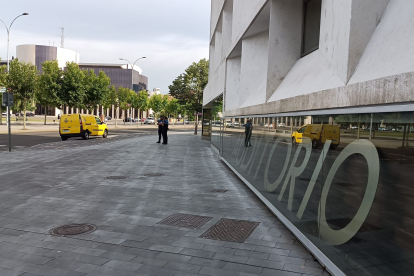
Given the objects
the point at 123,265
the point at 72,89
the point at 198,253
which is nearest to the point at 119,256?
the point at 123,265

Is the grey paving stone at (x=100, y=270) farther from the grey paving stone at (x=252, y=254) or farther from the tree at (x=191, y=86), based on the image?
the tree at (x=191, y=86)

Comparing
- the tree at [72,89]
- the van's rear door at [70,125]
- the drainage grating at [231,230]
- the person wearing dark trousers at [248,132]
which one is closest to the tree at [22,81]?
the van's rear door at [70,125]

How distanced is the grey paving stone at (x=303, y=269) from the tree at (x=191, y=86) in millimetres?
36324

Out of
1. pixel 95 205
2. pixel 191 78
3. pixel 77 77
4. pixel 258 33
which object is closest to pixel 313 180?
pixel 95 205

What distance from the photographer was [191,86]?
134 feet

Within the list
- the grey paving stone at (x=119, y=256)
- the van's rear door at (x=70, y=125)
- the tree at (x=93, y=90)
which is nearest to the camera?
the grey paving stone at (x=119, y=256)

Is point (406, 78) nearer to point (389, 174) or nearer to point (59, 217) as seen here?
point (389, 174)

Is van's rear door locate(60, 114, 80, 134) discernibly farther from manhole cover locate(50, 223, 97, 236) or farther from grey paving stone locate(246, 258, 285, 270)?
grey paving stone locate(246, 258, 285, 270)

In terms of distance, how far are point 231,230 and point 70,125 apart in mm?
22757

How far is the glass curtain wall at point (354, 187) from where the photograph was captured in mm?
2518

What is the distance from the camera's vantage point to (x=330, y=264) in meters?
3.60

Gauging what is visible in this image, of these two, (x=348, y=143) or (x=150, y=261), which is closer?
(x=348, y=143)

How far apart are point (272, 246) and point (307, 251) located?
17.1 inches

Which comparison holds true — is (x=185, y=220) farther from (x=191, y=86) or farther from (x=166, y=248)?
(x=191, y=86)
